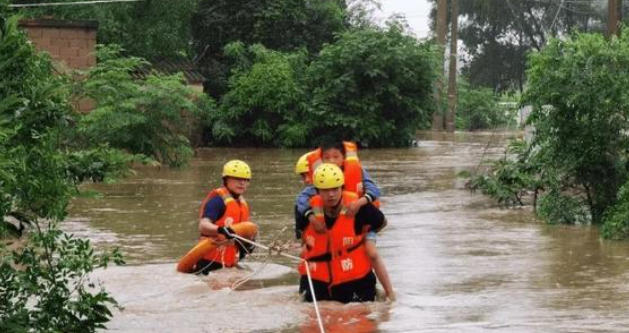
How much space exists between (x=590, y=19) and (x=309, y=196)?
2962 inches

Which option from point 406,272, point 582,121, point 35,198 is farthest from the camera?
point 582,121

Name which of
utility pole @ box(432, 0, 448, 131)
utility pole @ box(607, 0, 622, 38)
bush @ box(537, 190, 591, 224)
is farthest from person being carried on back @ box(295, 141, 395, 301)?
utility pole @ box(432, 0, 448, 131)

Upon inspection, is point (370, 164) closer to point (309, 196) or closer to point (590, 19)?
point (309, 196)

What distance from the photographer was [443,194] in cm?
2400

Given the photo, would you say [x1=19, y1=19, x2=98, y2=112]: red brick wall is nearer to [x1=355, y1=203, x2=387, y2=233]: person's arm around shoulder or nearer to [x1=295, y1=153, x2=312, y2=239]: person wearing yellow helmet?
[x1=295, y1=153, x2=312, y2=239]: person wearing yellow helmet

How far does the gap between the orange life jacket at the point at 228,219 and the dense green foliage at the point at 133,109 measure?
13.4 metres

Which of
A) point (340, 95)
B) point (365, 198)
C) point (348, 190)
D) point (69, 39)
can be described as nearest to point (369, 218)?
point (365, 198)

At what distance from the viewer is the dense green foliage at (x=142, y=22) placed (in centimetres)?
3969

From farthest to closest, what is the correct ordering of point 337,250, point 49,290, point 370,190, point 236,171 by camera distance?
point 236,171 → point 370,190 → point 337,250 → point 49,290

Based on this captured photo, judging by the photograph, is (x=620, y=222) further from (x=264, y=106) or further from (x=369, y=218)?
(x=264, y=106)

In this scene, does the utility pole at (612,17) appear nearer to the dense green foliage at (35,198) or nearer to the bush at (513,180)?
the bush at (513,180)

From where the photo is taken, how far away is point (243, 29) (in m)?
44.6

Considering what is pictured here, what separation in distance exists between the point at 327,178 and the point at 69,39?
80.4 feet

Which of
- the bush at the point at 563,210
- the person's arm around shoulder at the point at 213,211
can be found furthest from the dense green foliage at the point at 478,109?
the person's arm around shoulder at the point at 213,211
